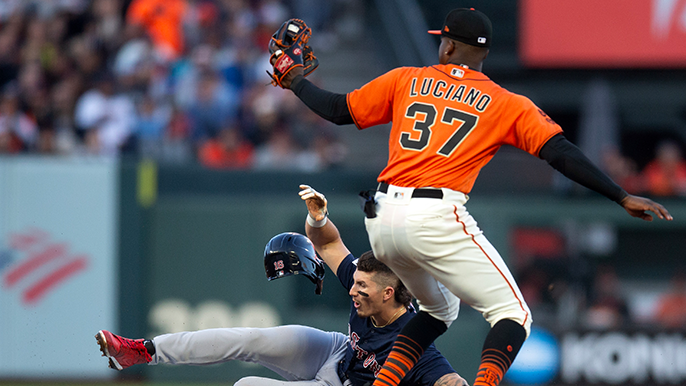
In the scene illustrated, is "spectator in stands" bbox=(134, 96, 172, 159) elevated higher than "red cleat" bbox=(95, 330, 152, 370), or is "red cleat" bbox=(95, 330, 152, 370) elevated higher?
"spectator in stands" bbox=(134, 96, 172, 159)

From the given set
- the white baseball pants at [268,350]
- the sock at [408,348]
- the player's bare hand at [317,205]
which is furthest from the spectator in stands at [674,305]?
the sock at [408,348]

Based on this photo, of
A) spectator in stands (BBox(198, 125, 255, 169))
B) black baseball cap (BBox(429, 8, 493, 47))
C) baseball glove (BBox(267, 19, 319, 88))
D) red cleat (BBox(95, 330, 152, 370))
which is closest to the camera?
black baseball cap (BBox(429, 8, 493, 47))

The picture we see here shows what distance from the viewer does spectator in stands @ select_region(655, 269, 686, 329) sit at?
9609mm

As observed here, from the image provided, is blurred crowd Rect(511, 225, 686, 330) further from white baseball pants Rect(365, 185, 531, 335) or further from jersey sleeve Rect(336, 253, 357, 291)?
white baseball pants Rect(365, 185, 531, 335)

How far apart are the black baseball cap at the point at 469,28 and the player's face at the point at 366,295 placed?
1.46 metres

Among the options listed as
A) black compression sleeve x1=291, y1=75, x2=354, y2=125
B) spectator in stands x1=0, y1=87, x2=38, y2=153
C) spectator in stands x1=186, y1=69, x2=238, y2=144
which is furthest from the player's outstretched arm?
spectator in stands x1=0, y1=87, x2=38, y2=153

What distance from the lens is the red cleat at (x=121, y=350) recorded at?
4.71 meters

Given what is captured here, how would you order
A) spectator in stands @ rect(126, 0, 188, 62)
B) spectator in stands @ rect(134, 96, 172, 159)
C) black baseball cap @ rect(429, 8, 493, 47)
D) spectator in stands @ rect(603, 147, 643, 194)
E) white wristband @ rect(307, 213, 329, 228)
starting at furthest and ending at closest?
spectator in stands @ rect(126, 0, 188, 62) → spectator in stands @ rect(134, 96, 172, 159) → spectator in stands @ rect(603, 147, 643, 194) → white wristband @ rect(307, 213, 329, 228) → black baseball cap @ rect(429, 8, 493, 47)

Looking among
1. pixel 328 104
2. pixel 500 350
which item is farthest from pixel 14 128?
pixel 500 350

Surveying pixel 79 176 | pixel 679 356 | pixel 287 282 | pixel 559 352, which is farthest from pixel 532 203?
pixel 79 176

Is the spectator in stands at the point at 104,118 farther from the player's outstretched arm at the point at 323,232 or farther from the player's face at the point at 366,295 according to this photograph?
the player's face at the point at 366,295

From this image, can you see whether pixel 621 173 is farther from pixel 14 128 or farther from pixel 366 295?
pixel 14 128

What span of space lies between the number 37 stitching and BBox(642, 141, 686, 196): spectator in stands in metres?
6.37

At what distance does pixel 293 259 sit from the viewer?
5316mm
